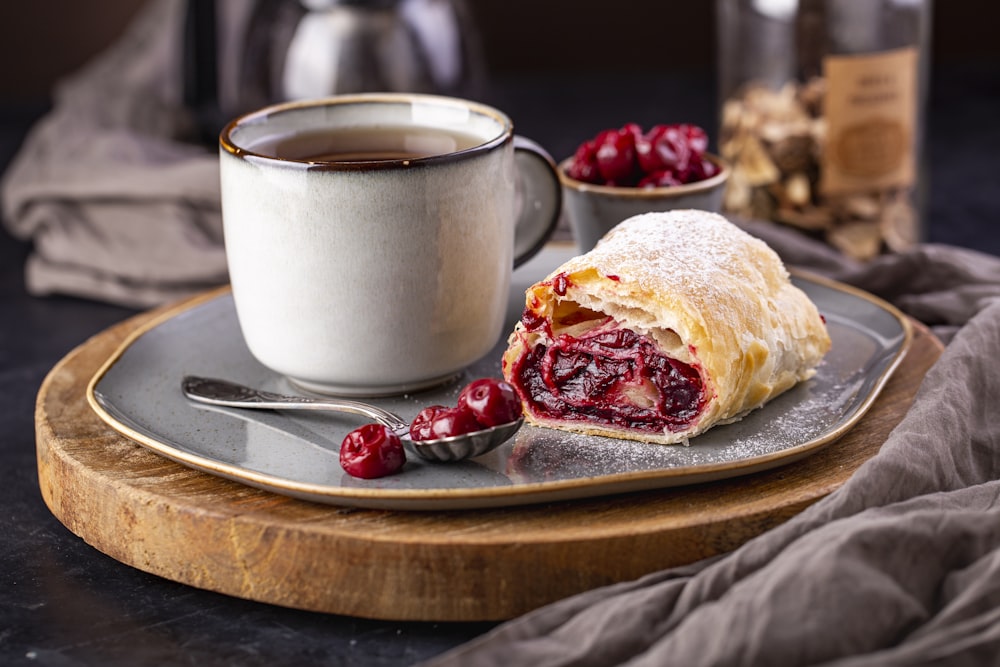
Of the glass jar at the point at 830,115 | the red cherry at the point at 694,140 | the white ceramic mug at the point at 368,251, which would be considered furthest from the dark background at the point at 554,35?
the white ceramic mug at the point at 368,251

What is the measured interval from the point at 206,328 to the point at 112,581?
616 mm

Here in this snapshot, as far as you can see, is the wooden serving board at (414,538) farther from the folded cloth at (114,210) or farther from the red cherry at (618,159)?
the folded cloth at (114,210)

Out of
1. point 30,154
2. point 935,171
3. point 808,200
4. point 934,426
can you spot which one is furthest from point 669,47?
point 934,426

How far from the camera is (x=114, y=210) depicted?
3.04 m

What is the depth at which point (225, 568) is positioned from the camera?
1.52 metres

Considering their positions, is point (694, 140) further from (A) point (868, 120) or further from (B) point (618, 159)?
(A) point (868, 120)

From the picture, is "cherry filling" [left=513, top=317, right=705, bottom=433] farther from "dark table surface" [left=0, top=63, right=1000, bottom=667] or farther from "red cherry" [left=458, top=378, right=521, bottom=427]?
"dark table surface" [left=0, top=63, right=1000, bottom=667]

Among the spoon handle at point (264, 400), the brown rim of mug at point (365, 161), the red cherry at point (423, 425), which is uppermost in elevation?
the brown rim of mug at point (365, 161)

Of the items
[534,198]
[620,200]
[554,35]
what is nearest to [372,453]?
[534,198]

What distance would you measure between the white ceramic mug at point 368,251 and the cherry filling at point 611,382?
148 millimetres

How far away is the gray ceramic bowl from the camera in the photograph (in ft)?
6.97

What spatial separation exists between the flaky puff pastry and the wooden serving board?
131mm

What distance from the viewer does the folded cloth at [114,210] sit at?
2924 millimetres

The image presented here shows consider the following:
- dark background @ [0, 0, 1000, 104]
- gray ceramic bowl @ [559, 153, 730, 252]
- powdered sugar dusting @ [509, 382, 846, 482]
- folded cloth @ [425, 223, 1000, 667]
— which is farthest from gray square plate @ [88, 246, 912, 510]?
dark background @ [0, 0, 1000, 104]
